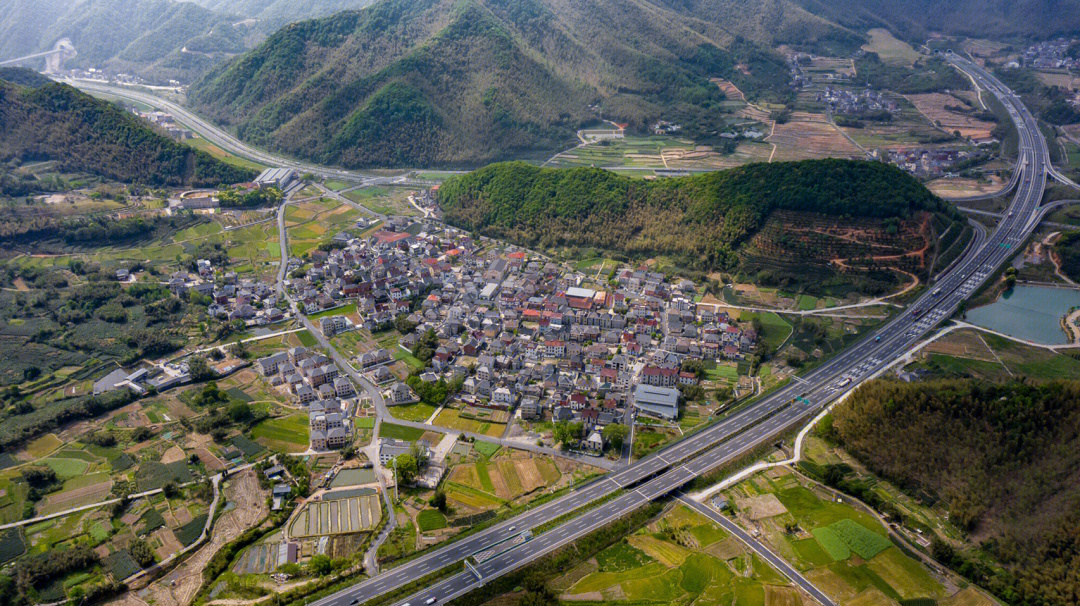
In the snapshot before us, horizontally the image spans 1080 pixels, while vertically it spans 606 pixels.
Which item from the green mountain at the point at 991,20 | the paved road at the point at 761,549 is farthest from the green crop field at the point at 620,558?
the green mountain at the point at 991,20

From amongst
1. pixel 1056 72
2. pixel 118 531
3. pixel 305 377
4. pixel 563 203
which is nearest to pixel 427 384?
pixel 305 377

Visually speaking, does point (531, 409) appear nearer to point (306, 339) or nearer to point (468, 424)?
point (468, 424)

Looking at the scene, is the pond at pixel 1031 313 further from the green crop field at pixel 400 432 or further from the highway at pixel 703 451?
the green crop field at pixel 400 432

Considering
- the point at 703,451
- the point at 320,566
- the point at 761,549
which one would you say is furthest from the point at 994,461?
the point at 320,566

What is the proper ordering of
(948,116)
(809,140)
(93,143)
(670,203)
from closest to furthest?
(670,203)
(93,143)
(809,140)
(948,116)

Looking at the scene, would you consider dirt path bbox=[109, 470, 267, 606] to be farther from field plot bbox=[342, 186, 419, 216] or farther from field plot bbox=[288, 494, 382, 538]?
field plot bbox=[342, 186, 419, 216]

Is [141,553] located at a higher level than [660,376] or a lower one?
lower
